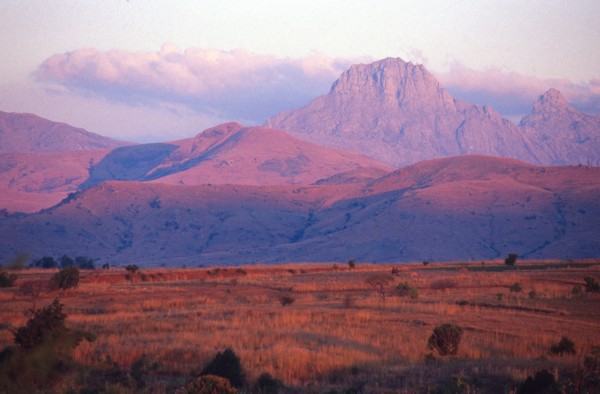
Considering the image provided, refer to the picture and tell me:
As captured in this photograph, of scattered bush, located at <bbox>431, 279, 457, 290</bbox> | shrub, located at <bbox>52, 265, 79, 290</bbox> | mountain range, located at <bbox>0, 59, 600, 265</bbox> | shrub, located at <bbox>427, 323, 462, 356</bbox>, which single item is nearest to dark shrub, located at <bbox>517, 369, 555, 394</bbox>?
shrub, located at <bbox>427, 323, 462, 356</bbox>

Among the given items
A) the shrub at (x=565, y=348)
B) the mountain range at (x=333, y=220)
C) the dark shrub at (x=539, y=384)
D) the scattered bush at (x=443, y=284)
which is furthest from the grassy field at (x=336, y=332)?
the mountain range at (x=333, y=220)

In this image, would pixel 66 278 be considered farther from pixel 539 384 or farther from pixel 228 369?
pixel 539 384

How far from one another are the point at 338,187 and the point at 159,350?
135898 mm

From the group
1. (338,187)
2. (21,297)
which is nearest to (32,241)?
(338,187)

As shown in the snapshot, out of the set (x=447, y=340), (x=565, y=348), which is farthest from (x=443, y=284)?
(x=447, y=340)

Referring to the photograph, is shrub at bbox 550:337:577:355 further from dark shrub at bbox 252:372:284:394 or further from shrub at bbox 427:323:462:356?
dark shrub at bbox 252:372:284:394

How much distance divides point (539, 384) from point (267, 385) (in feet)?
16.9

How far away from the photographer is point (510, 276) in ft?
149

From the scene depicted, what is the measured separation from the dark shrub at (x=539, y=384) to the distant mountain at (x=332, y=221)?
8896 centimetres

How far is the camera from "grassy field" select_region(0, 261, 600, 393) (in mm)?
15148

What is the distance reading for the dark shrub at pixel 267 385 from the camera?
13.8m

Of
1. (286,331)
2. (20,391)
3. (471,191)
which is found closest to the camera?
(20,391)

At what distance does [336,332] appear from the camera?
859 inches

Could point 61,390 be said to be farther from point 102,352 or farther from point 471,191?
point 471,191
